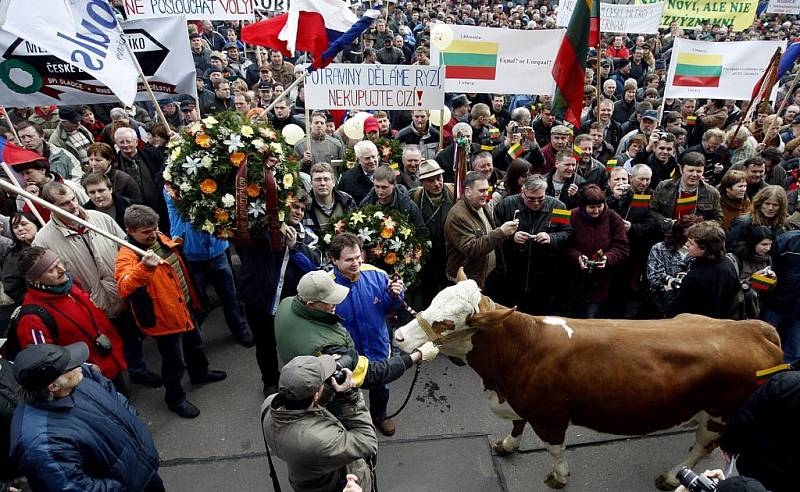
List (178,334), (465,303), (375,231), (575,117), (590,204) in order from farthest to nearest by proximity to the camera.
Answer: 1. (575,117)
2. (590,204)
3. (375,231)
4. (178,334)
5. (465,303)

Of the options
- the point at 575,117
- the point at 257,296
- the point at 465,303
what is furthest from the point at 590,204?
the point at 257,296

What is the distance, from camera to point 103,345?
4406 millimetres

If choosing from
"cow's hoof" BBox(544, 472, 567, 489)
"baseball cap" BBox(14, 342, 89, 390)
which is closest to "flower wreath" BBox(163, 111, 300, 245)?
"baseball cap" BBox(14, 342, 89, 390)

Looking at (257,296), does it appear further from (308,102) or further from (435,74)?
(435,74)

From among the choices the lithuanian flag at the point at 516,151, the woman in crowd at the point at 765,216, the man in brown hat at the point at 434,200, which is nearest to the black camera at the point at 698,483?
the man in brown hat at the point at 434,200

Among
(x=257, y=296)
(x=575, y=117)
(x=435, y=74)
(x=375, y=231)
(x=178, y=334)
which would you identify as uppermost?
(x=435, y=74)

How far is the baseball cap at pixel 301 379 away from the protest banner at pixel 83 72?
4.88m

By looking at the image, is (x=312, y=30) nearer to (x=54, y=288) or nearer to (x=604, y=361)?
(x=54, y=288)

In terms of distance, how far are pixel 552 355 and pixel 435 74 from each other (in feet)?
15.9

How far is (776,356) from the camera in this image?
385 centimetres

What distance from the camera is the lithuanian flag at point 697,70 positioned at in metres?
8.88

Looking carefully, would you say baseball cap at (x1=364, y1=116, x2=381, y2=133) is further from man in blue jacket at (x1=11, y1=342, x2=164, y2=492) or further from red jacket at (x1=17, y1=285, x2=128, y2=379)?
man in blue jacket at (x1=11, y1=342, x2=164, y2=492)

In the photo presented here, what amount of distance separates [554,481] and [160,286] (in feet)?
13.0

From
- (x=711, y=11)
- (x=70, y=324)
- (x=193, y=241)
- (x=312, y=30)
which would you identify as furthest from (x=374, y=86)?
(x=711, y=11)
